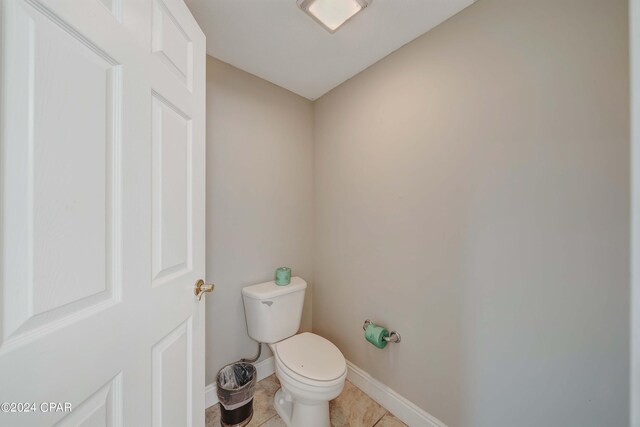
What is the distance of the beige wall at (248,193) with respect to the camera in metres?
1.45

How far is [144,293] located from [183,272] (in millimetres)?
193

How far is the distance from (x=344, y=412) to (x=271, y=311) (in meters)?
Answer: 0.74

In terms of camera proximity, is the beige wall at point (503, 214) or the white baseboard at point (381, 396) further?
the white baseboard at point (381, 396)

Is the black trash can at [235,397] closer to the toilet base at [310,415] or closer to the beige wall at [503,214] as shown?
the toilet base at [310,415]

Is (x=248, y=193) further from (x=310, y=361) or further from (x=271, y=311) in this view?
(x=310, y=361)

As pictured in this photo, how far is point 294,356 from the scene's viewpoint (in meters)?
1.30

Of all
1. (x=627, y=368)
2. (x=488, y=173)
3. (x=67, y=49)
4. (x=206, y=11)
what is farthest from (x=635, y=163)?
(x=206, y=11)

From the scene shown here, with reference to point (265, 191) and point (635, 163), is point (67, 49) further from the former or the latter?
point (265, 191)

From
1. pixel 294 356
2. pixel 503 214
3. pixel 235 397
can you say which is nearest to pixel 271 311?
pixel 294 356

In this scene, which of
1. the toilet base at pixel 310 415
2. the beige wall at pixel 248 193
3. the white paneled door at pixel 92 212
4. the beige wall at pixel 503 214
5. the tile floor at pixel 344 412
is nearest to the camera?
the white paneled door at pixel 92 212

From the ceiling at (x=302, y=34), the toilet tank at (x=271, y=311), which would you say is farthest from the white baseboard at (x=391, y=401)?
the ceiling at (x=302, y=34)

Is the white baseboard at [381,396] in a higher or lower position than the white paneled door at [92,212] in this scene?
lower

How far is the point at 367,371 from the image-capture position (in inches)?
60.2

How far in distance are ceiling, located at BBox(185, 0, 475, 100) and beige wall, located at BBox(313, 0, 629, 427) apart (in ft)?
0.31
